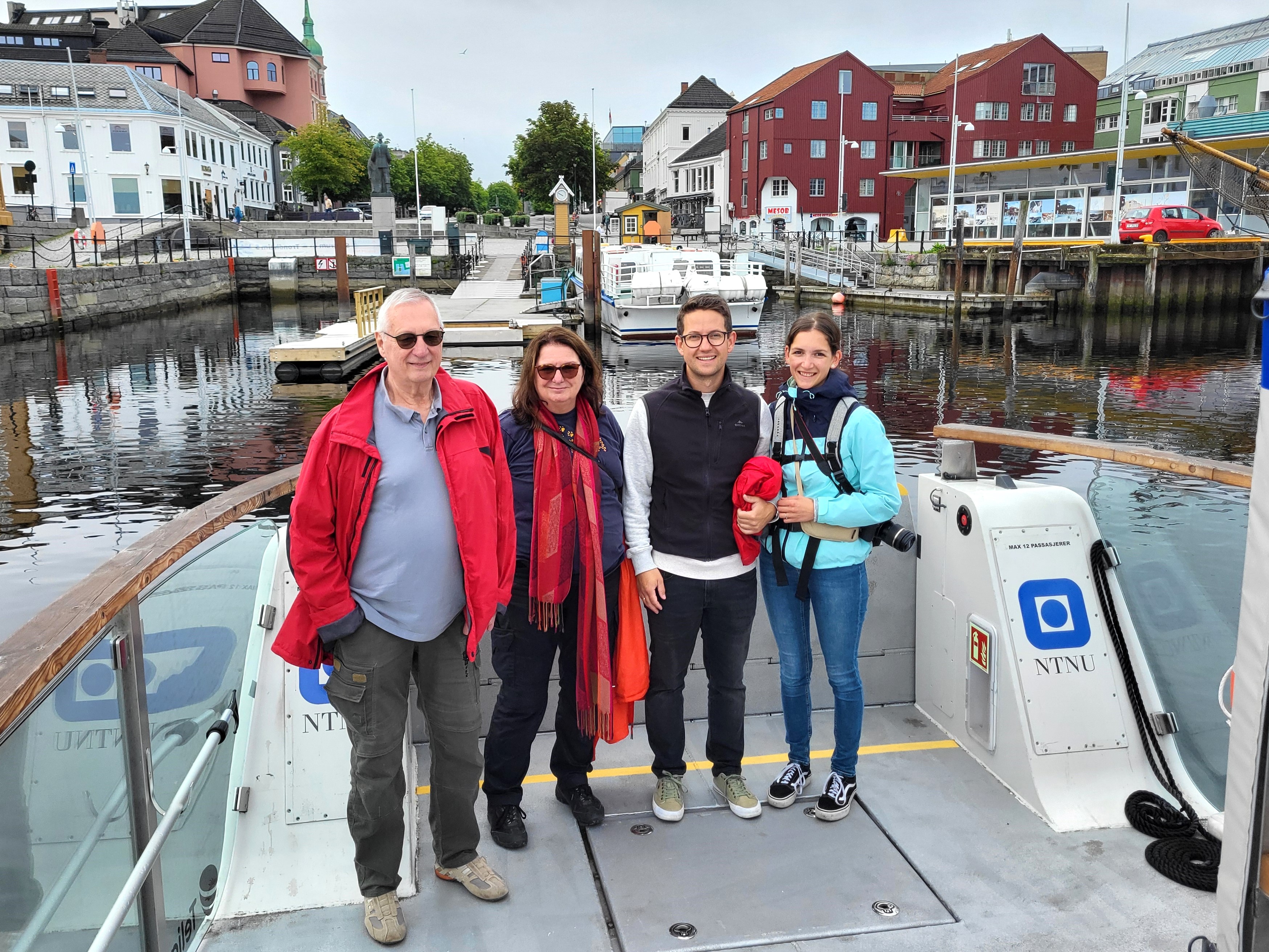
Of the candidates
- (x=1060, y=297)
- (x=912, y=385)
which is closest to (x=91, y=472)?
(x=912, y=385)

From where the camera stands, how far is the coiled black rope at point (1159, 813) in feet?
9.88

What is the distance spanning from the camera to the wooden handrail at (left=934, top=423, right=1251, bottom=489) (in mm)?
3191

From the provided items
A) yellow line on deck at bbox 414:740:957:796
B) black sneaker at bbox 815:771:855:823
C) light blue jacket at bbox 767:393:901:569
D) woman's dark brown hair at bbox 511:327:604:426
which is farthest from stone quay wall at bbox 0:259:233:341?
black sneaker at bbox 815:771:855:823

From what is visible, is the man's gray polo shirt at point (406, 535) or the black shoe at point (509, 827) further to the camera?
the black shoe at point (509, 827)

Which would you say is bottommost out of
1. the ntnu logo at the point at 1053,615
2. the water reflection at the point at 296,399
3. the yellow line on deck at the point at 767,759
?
the water reflection at the point at 296,399

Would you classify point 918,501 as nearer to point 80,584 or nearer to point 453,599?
point 453,599

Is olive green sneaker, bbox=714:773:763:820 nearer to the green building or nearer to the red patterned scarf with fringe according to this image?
the red patterned scarf with fringe

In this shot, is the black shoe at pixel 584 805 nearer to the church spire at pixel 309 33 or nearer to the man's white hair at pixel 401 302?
the man's white hair at pixel 401 302

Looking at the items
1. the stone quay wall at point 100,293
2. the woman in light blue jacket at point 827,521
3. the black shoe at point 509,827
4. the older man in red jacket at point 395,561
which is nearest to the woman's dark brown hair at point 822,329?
the woman in light blue jacket at point 827,521

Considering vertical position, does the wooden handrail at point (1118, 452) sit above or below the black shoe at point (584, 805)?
above

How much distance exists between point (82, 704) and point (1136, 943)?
2613mm

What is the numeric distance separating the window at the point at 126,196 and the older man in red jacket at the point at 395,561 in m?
55.0

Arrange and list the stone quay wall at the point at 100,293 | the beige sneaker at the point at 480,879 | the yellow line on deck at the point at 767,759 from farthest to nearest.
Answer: the stone quay wall at the point at 100,293
the yellow line on deck at the point at 767,759
the beige sneaker at the point at 480,879

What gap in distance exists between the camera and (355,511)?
2.52 metres
